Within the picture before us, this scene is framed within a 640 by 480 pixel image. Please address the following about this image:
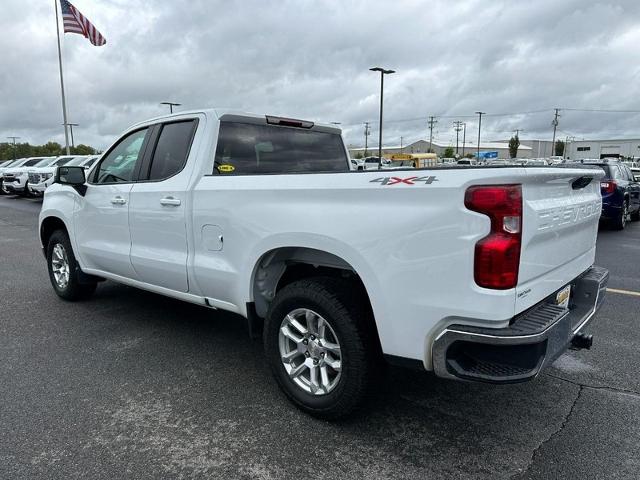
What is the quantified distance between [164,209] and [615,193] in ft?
36.9

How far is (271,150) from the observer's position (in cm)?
413

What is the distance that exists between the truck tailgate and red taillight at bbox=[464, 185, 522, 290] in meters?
0.07

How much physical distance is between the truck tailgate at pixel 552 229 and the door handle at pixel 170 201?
7.92 feet

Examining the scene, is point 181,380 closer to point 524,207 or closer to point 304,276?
point 304,276

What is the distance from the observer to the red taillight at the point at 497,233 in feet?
7.47

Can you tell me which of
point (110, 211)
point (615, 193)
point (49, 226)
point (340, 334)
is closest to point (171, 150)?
point (110, 211)

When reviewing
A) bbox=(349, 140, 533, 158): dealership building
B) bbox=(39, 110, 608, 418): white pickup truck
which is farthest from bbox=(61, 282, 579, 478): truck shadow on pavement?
bbox=(349, 140, 533, 158): dealership building

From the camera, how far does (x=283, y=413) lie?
3.14 metres

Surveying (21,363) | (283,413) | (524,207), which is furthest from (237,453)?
(21,363)

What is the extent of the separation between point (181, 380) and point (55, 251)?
296 centimetres

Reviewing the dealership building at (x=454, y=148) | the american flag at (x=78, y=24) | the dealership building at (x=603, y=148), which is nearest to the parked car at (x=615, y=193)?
the american flag at (x=78, y=24)

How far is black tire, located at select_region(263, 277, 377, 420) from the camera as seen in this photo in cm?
275

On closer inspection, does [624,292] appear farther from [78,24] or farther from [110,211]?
[78,24]

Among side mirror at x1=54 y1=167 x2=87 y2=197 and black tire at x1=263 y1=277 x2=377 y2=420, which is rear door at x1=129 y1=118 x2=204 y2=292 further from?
black tire at x1=263 y1=277 x2=377 y2=420
